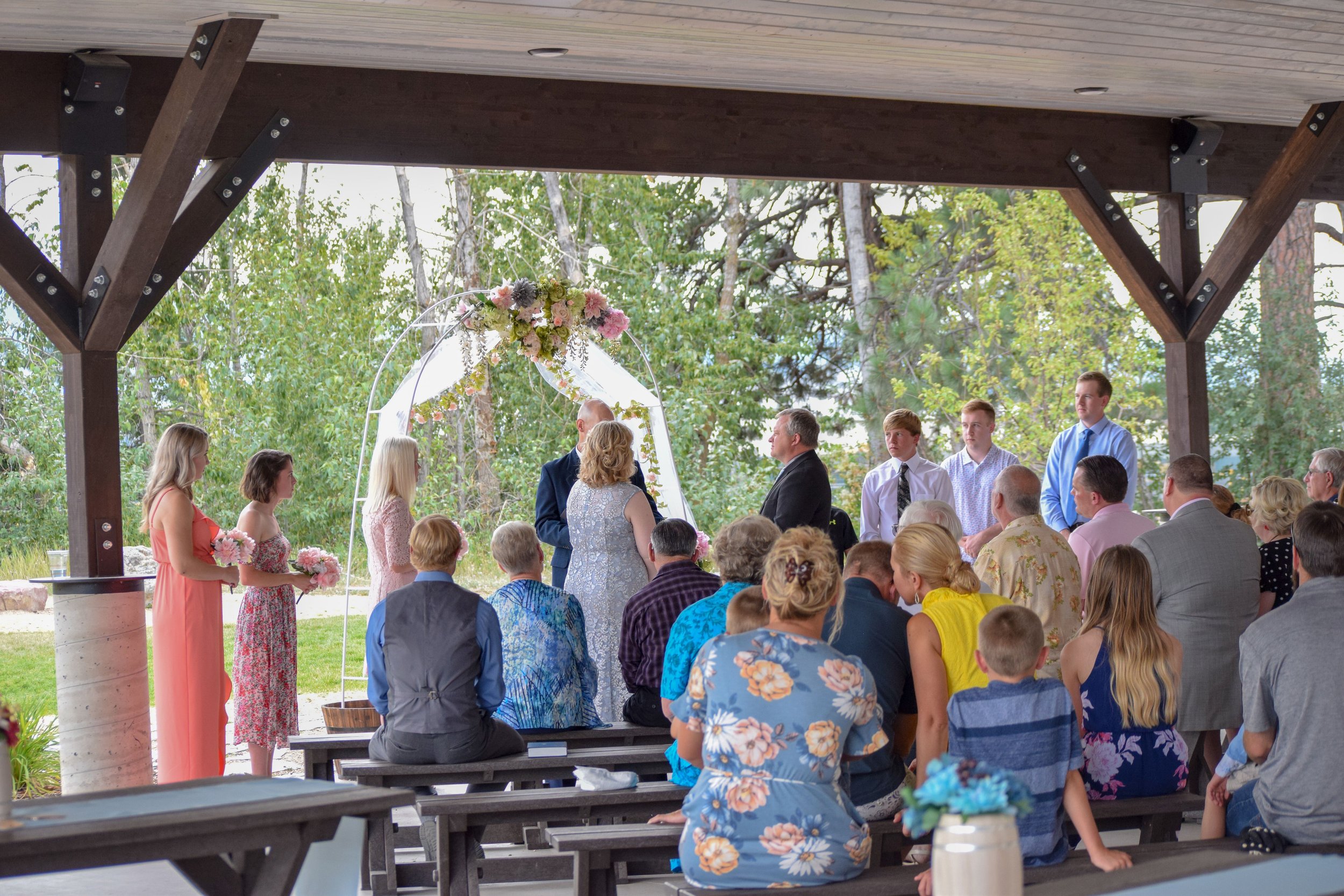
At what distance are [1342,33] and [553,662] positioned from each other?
4.28m

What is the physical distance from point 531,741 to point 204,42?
2.69 m

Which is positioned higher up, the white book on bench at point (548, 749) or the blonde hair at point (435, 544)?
the blonde hair at point (435, 544)

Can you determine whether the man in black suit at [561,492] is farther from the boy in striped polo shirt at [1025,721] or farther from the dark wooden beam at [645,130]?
the boy in striped polo shirt at [1025,721]

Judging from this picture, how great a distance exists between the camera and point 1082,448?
6.80 metres

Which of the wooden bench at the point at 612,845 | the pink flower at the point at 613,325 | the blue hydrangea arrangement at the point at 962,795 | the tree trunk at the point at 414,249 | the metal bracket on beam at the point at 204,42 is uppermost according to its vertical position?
the tree trunk at the point at 414,249

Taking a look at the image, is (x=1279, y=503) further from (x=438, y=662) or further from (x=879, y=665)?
(x=438, y=662)

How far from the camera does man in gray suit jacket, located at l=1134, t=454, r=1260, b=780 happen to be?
15.3 feet

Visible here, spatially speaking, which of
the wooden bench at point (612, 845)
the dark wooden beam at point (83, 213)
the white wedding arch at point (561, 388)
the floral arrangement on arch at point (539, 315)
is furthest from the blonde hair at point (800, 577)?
the white wedding arch at point (561, 388)

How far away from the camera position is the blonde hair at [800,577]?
295 cm

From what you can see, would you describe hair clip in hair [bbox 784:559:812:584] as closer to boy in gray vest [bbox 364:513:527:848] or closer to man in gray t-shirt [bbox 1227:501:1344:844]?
man in gray t-shirt [bbox 1227:501:1344:844]

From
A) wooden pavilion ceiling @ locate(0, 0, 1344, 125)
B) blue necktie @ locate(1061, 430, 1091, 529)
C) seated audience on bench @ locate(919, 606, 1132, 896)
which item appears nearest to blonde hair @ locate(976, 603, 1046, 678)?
seated audience on bench @ locate(919, 606, 1132, 896)

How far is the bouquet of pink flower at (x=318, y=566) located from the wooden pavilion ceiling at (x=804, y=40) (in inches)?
80.2

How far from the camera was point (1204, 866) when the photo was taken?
2830 mm

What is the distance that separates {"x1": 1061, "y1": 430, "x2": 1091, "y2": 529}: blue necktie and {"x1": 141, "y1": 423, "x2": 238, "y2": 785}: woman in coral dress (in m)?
3.90
